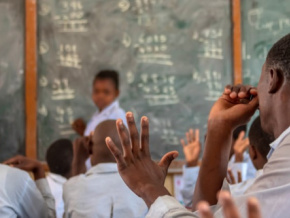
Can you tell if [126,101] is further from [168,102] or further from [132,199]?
[132,199]

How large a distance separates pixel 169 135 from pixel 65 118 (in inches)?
37.4

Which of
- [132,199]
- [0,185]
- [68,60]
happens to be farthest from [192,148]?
[68,60]

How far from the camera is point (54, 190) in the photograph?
11.1ft

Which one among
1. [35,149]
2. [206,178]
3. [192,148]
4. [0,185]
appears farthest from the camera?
[35,149]

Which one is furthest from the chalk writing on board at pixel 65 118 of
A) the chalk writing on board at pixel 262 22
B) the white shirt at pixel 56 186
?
the chalk writing on board at pixel 262 22

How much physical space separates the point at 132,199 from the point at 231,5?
318 centimetres

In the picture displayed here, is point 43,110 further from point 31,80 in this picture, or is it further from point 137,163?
point 137,163

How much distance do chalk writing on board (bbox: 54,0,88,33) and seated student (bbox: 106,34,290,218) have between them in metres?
3.44

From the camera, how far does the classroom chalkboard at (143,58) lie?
502cm

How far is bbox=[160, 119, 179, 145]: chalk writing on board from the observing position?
506cm

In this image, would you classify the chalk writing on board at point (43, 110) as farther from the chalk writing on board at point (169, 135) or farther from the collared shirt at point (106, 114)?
the chalk writing on board at point (169, 135)

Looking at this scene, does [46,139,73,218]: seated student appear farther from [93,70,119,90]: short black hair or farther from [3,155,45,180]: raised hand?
[93,70,119,90]: short black hair

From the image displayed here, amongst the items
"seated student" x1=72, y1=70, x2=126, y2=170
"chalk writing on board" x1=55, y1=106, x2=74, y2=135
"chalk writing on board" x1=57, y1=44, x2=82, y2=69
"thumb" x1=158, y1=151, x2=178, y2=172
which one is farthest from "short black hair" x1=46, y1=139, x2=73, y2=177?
"thumb" x1=158, y1=151, x2=178, y2=172

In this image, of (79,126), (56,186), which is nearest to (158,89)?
(79,126)
